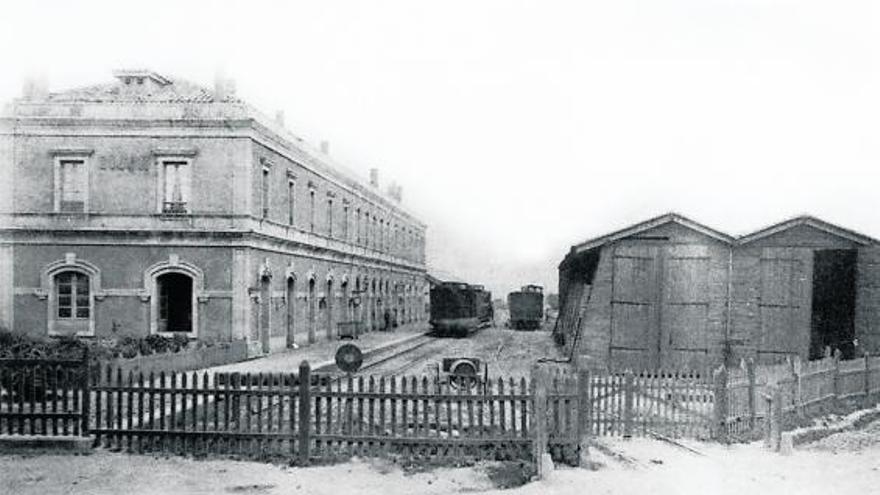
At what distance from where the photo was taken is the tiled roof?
24.6m

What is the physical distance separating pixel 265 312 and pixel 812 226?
1687 centimetres

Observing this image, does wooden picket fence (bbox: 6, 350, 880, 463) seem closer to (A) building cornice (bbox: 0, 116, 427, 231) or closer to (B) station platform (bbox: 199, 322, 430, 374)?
(B) station platform (bbox: 199, 322, 430, 374)

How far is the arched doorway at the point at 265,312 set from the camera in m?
26.0

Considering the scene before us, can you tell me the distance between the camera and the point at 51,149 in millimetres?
24375

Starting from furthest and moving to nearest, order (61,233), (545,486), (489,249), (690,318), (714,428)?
(489,249) → (61,233) → (690,318) → (714,428) → (545,486)

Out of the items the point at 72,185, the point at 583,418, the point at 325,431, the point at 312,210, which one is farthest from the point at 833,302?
the point at 72,185

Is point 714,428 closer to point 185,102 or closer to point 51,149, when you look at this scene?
point 185,102

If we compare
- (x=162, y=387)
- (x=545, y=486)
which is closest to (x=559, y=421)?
(x=545, y=486)

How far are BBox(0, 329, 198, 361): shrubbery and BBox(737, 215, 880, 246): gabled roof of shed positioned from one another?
1589cm

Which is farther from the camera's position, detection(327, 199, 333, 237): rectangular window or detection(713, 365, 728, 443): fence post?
detection(327, 199, 333, 237): rectangular window

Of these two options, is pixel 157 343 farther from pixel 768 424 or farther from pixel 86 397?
pixel 768 424

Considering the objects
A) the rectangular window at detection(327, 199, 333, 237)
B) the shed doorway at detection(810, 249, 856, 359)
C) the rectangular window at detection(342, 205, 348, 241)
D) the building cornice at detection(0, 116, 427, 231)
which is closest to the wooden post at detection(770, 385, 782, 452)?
the shed doorway at detection(810, 249, 856, 359)

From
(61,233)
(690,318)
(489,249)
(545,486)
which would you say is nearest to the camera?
(545,486)

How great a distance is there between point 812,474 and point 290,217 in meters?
21.7
